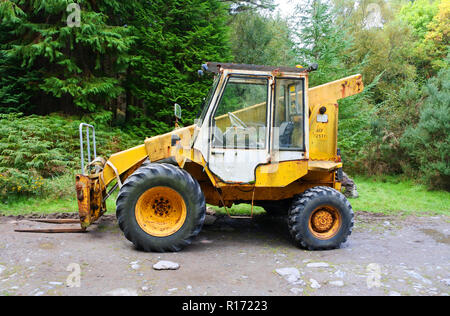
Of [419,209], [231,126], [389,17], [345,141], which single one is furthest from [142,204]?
[389,17]

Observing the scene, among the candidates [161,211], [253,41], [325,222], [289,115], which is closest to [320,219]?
[325,222]

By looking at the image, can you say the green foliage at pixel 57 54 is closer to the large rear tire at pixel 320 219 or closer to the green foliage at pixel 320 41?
the green foliage at pixel 320 41

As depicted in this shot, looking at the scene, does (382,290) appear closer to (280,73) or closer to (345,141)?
(280,73)

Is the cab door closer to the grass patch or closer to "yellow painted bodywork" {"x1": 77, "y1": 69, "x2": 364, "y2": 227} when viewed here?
"yellow painted bodywork" {"x1": 77, "y1": 69, "x2": 364, "y2": 227}

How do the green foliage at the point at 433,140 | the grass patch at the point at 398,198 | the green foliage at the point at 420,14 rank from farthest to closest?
the green foliage at the point at 420,14 → the green foliage at the point at 433,140 → the grass patch at the point at 398,198

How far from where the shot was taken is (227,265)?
4.37 m

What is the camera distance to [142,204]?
4.88m

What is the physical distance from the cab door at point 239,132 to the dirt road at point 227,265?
1205mm

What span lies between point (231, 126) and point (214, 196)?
1226mm

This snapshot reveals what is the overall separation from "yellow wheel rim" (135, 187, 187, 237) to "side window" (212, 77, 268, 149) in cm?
99

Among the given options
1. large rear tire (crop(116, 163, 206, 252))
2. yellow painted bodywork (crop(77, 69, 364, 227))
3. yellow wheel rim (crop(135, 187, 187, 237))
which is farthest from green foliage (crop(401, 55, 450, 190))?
yellow wheel rim (crop(135, 187, 187, 237))

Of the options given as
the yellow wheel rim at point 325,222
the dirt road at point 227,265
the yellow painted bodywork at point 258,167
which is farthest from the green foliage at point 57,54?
the yellow wheel rim at point 325,222

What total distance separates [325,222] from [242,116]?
2035mm

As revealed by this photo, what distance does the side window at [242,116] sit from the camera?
5.05m
